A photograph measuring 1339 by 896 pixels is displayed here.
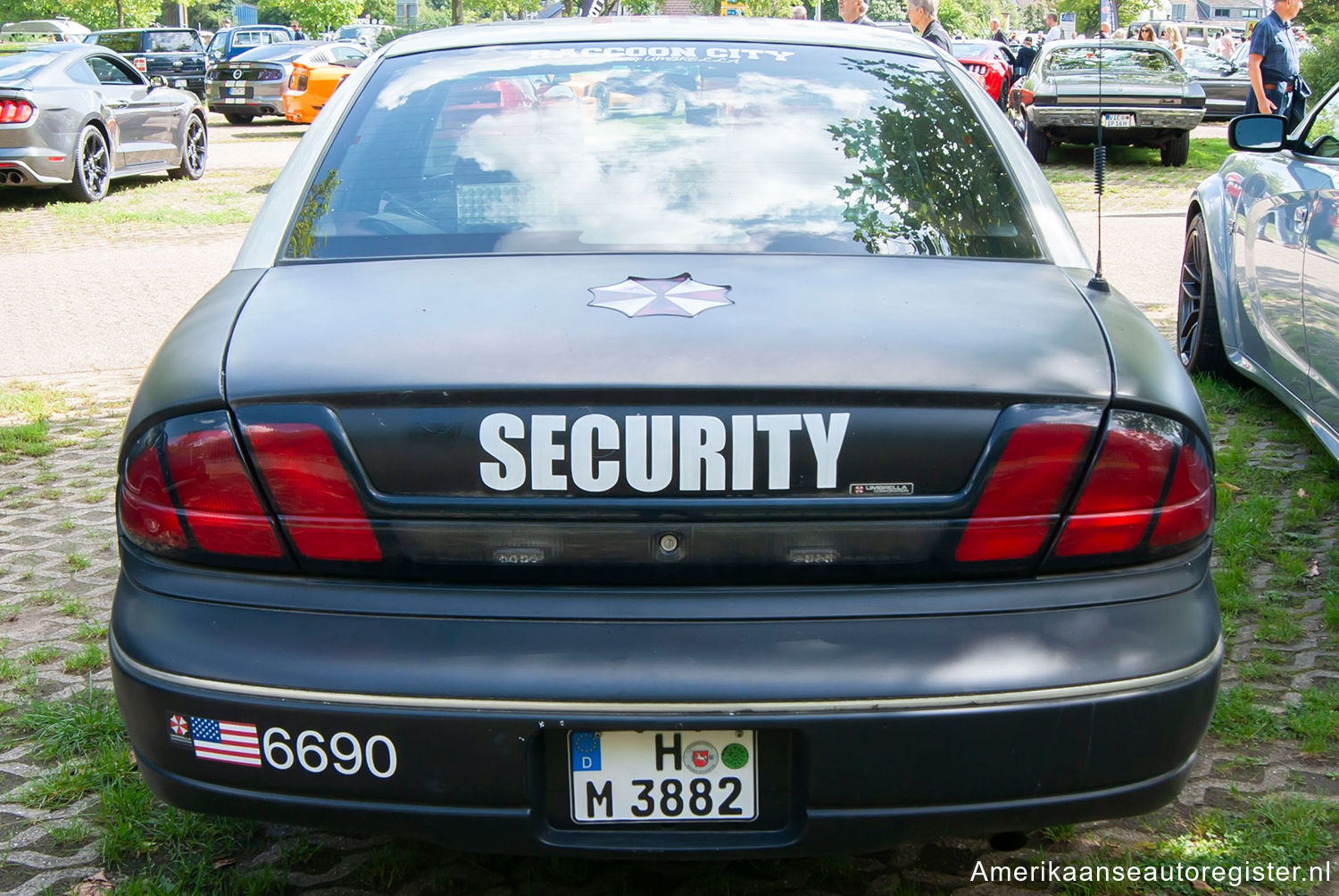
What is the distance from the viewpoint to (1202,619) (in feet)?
6.55

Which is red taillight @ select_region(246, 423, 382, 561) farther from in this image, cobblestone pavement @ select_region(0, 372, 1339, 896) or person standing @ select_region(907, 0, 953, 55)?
person standing @ select_region(907, 0, 953, 55)

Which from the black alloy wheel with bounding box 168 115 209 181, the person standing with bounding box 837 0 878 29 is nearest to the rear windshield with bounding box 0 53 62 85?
the black alloy wheel with bounding box 168 115 209 181

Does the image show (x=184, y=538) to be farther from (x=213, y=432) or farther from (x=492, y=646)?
(x=492, y=646)

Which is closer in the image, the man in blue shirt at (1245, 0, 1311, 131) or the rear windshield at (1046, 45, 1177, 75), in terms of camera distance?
the man in blue shirt at (1245, 0, 1311, 131)

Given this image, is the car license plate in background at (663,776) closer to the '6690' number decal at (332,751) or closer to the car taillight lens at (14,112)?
the '6690' number decal at (332,751)

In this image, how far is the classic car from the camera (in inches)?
656

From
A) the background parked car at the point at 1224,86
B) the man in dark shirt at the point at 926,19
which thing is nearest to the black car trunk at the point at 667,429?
the man in dark shirt at the point at 926,19

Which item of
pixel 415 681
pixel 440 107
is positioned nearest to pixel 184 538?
pixel 415 681

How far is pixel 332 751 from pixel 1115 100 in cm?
1483

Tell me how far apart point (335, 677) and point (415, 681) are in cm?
12

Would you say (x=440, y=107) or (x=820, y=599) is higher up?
(x=440, y=107)

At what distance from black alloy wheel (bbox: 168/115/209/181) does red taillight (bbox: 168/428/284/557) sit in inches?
547

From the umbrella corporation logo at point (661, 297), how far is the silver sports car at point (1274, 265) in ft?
8.43

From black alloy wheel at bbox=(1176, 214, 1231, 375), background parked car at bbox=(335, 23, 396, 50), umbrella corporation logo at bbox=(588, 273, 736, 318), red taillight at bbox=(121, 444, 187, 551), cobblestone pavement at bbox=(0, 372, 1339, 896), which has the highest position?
background parked car at bbox=(335, 23, 396, 50)
